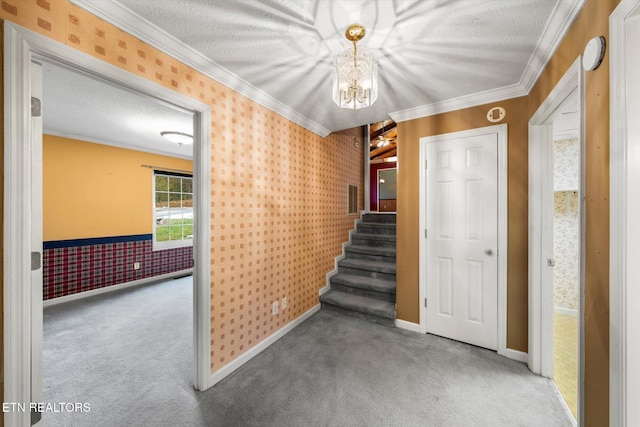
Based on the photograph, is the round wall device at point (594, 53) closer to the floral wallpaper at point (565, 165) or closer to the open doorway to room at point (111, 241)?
the open doorway to room at point (111, 241)

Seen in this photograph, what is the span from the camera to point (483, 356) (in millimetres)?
2131

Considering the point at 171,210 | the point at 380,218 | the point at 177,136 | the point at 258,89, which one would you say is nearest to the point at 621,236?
the point at 258,89

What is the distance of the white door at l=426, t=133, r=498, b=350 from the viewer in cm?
221

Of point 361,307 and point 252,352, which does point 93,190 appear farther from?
point 361,307

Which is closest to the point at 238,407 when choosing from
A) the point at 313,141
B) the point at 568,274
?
the point at 313,141

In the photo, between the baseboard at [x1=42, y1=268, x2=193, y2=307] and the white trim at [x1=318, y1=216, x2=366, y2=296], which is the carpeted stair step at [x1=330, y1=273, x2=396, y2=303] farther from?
the baseboard at [x1=42, y1=268, x2=193, y2=307]

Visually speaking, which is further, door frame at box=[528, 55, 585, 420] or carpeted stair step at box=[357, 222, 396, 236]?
carpeted stair step at box=[357, 222, 396, 236]

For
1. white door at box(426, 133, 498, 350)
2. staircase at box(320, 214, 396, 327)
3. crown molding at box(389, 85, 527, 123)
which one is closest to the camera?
crown molding at box(389, 85, 527, 123)

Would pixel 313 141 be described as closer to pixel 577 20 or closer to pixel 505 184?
pixel 505 184

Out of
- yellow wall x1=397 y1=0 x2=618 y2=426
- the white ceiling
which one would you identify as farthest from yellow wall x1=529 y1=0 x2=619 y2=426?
the white ceiling

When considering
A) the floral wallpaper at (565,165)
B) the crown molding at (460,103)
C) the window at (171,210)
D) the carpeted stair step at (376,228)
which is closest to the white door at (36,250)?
the crown molding at (460,103)

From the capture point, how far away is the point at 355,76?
4.54ft

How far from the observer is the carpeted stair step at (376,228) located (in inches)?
154

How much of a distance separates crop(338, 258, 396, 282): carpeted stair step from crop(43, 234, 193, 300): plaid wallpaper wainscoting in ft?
11.8
